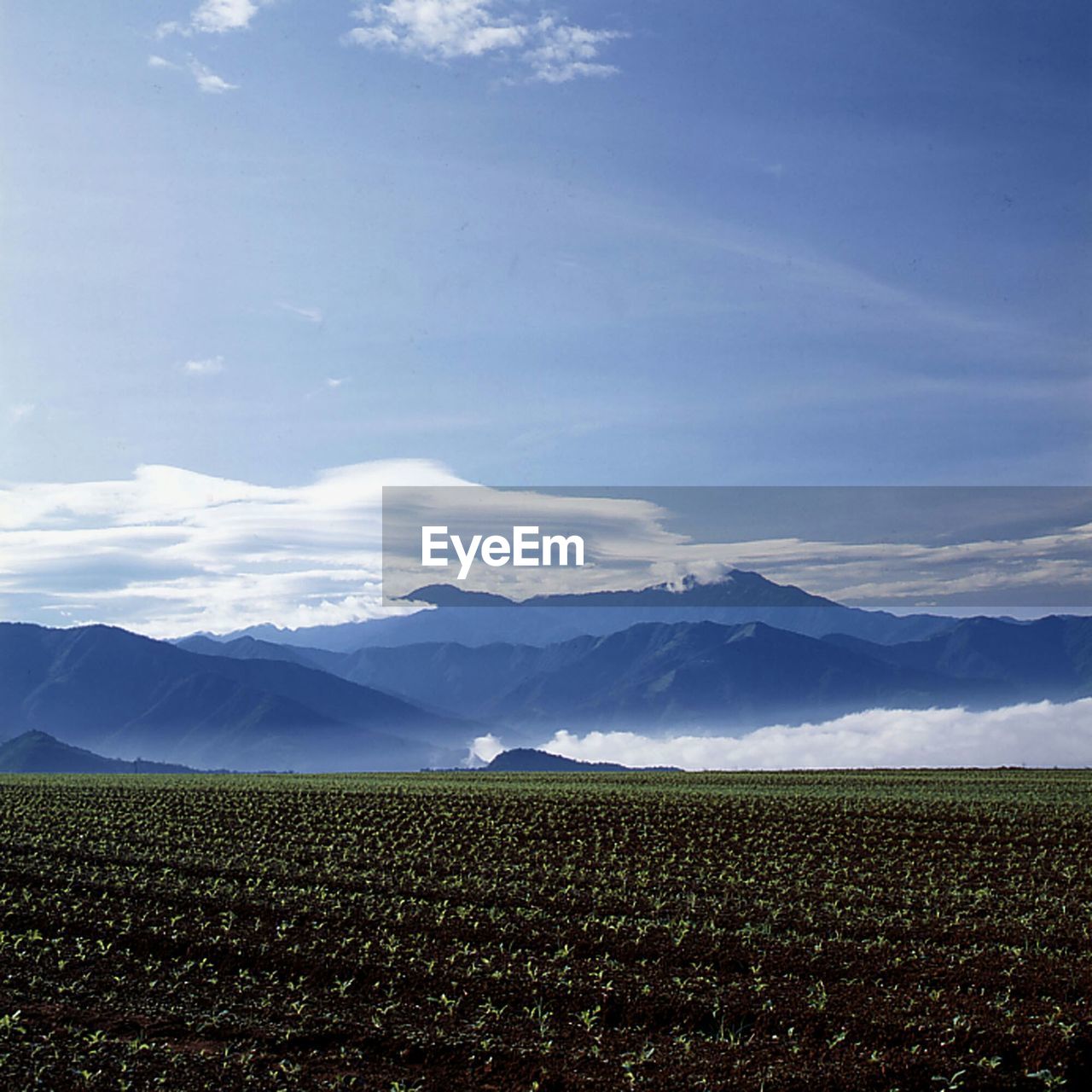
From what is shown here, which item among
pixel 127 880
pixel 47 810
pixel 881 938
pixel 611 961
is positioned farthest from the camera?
pixel 47 810

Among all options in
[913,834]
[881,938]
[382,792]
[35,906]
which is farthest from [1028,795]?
[35,906]

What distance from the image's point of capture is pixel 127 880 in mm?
26828

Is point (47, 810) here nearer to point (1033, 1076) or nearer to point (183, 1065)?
point (183, 1065)

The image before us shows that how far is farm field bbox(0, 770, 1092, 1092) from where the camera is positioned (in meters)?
13.9

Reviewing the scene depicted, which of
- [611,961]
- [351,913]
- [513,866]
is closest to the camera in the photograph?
[611,961]

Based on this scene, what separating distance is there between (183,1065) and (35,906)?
11.8 meters

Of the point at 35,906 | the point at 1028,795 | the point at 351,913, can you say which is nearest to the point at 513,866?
the point at 351,913

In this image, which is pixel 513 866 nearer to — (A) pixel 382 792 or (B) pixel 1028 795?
(A) pixel 382 792

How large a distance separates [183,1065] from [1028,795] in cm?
5339

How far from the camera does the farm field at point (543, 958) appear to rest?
13.9m

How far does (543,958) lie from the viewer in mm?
18953

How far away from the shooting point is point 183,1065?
1354cm

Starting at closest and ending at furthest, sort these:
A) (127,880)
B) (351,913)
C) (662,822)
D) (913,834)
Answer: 1. (351,913)
2. (127,880)
3. (913,834)
4. (662,822)

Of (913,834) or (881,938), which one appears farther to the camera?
(913,834)
